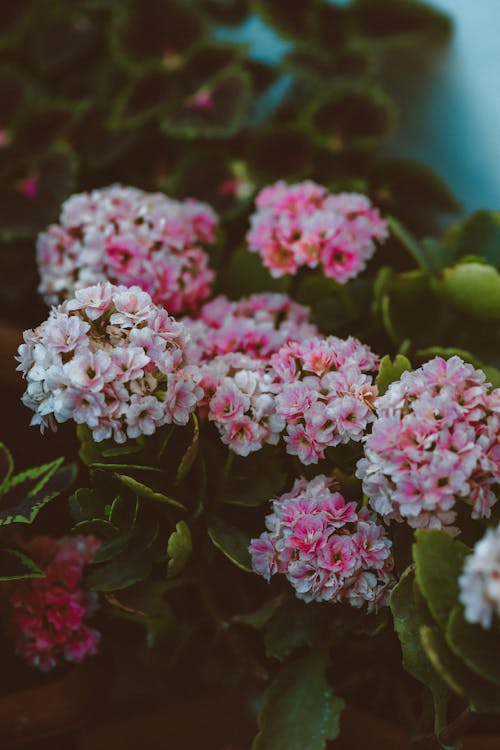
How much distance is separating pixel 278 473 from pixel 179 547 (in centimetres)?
14

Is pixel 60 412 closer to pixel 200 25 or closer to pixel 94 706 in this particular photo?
pixel 94 706

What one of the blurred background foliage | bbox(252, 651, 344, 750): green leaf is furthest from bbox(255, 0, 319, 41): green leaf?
bbox(252, 651, 344, 750): green leaf

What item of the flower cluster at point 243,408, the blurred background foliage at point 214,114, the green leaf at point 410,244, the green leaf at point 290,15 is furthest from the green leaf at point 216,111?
the flower cluster at point 243,408

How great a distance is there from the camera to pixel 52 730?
93 centimetres

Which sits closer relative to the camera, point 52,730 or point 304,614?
point 304,614

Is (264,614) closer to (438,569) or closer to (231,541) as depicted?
(231,541)

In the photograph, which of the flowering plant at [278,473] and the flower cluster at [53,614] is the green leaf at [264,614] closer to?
the flowering plant at [278,473]

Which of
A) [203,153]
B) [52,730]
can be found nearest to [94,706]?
[52,730]

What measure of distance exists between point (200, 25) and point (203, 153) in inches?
10.8

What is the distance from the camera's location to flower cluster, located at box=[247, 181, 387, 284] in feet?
3.14

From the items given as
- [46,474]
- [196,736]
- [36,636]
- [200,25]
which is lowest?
[196,736]

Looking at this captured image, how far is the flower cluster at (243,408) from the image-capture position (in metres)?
0.75

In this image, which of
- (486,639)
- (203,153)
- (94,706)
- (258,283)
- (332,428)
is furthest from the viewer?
(203,153)

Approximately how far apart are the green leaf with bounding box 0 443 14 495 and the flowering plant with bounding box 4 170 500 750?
0.10 meters
